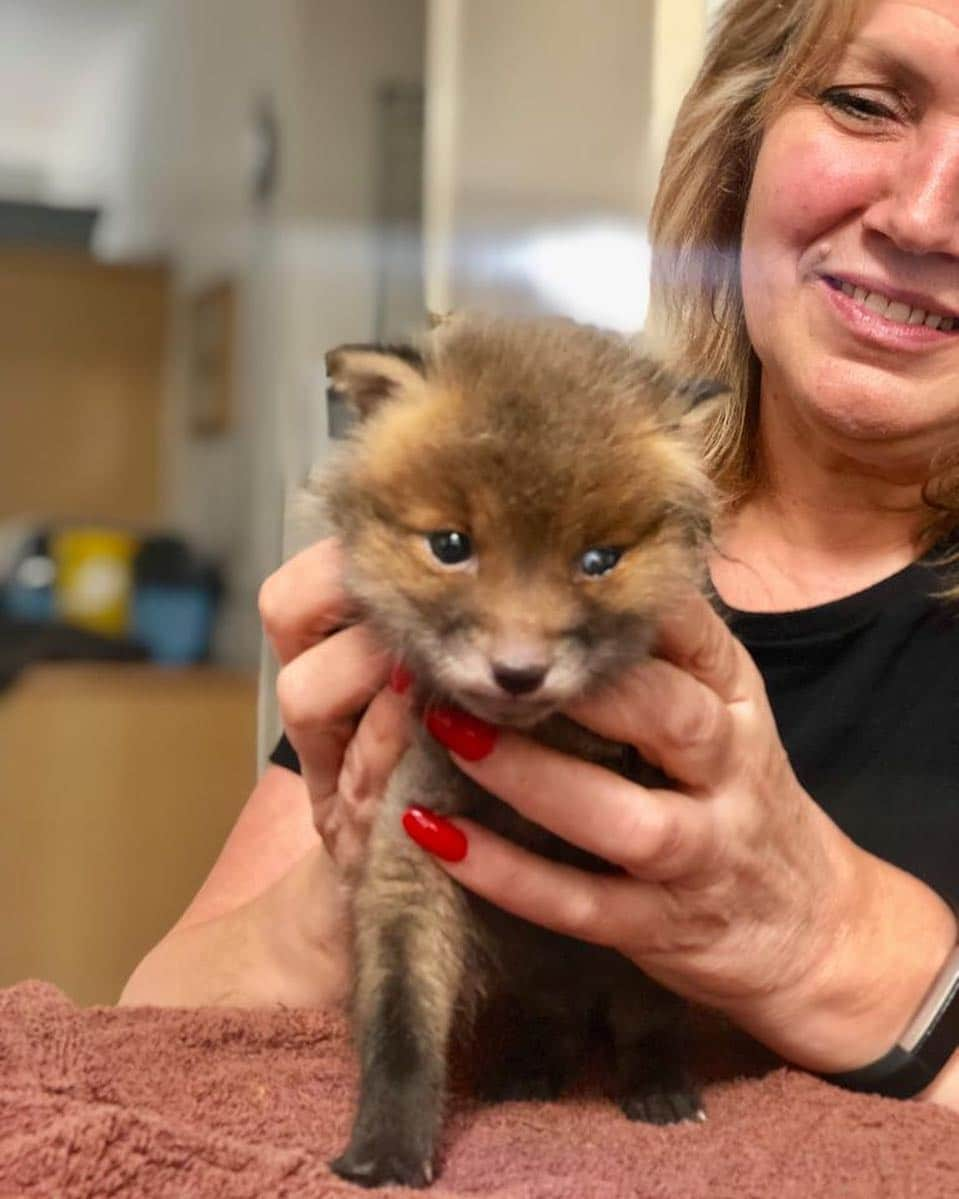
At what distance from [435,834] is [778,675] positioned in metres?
0.41

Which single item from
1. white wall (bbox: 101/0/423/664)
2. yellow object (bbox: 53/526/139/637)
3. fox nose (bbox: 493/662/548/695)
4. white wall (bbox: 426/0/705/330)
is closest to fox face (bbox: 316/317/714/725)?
fox nose (bbox: 493/662/548/695)

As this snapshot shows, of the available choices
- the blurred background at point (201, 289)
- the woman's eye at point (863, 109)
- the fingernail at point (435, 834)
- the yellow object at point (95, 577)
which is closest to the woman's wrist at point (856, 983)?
the fingernail at point (435, 834)

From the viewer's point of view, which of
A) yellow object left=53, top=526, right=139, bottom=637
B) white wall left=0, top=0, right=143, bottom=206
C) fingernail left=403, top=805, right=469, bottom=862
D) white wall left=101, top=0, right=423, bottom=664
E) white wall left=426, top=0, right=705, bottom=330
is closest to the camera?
fingernail left=403, top=805, right=469, bottom=862

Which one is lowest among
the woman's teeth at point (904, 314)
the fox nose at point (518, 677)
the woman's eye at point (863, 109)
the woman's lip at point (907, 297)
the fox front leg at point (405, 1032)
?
the fox front leg at point (405, 1032)

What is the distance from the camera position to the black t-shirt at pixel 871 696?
1.01m

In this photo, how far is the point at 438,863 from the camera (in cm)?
83

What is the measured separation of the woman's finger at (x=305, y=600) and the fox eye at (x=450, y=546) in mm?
120

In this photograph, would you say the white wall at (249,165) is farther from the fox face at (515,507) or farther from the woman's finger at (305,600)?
the fox face at (515,507)

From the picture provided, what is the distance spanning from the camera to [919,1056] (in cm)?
85

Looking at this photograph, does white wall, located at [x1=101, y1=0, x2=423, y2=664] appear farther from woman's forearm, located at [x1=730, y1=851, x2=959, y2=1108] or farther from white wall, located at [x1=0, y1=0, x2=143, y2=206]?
woman's forearm, located at [x1=730, y1=851, x2=959, y2=1108]

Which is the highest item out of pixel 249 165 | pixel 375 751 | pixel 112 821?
pixel 249 165

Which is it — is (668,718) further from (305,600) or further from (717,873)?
(305,600)

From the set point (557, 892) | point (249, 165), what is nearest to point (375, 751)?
point (557, 892)

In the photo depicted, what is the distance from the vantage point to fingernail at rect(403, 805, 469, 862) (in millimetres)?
813
